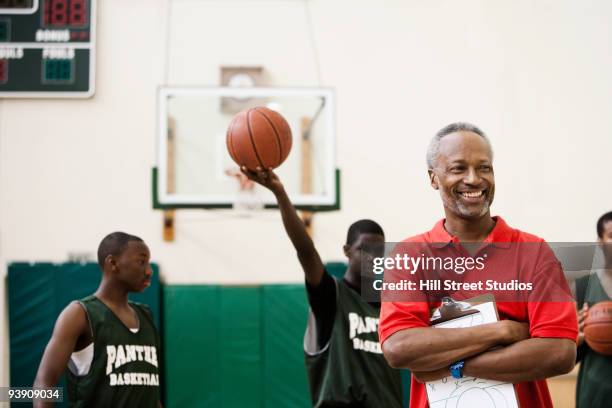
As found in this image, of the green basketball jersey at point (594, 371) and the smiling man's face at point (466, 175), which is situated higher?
the smiling man's face at point (466, 175)

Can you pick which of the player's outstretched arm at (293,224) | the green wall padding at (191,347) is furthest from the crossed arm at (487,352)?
the green wall padding at (191,347)

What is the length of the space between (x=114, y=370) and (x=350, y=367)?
3.49 feet

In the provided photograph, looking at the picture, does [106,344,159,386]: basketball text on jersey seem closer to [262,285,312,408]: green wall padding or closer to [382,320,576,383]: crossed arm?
[382,320,576,383]: crossed arm

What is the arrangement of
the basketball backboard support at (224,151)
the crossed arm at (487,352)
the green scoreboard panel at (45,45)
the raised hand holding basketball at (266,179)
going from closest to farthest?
1. the crossed arm at (487,352)
2. the raised hand holding basketball at (266,179)
3. the basketball backboard support at (224,151)
4. the green scoreboard panel at (45,45)

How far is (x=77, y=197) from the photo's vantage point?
5996mm

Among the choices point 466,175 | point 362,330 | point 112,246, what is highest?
point 466,175

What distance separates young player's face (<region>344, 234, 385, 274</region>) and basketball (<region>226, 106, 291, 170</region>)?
61 cm

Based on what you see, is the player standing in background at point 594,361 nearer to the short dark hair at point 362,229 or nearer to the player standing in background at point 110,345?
the short dark hair at point 362,229

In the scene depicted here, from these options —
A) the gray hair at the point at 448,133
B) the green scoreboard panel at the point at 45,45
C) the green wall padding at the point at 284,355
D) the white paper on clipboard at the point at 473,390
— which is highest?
the green scoreboard panel at the point at 45,45

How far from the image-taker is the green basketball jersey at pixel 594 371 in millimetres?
3351

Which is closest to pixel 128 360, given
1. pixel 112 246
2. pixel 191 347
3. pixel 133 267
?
pixel 133 267

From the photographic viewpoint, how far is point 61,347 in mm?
3168

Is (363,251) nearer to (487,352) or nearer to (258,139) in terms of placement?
(258,139)

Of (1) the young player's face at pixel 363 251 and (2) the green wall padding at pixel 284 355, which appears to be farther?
(2) the green wall padding at pixel 284 355
